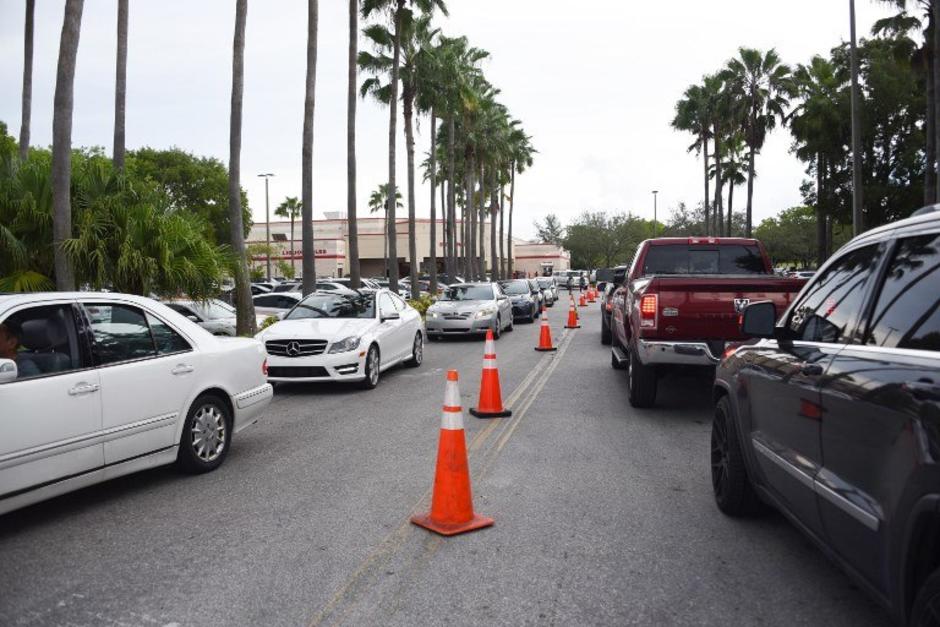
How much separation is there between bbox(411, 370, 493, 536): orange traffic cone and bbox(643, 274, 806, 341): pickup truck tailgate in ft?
13.1

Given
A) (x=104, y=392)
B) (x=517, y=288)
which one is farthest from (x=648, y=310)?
(x=517, y=288)

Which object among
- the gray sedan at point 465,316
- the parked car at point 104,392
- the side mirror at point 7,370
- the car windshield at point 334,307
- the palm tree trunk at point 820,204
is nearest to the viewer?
the side mirror at point 7,370

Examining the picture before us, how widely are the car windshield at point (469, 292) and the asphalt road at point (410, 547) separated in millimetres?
12941

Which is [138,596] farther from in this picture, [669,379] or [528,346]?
[528,346]

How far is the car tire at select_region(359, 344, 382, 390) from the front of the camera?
1125 cm

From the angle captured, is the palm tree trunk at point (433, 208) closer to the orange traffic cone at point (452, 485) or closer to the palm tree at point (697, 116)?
the palm tree at point (697, 116)

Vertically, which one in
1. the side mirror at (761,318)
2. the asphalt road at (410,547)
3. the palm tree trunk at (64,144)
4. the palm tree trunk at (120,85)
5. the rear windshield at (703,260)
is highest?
the palm tree trunk at (120,85)

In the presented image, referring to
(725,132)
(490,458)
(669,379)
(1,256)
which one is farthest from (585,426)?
(725,132)

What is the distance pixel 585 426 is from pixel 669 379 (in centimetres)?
409

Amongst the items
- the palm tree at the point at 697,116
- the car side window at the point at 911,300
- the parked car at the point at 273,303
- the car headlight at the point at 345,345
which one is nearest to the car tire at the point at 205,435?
the car headlight at the point at 345,345

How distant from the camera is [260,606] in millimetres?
3826

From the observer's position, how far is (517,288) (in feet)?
90.5

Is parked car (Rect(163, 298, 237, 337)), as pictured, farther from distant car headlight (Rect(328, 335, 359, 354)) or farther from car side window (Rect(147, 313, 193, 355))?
car side window (Rect(147, 313, 193, 355))

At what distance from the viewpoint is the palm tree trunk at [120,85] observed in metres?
20.3
